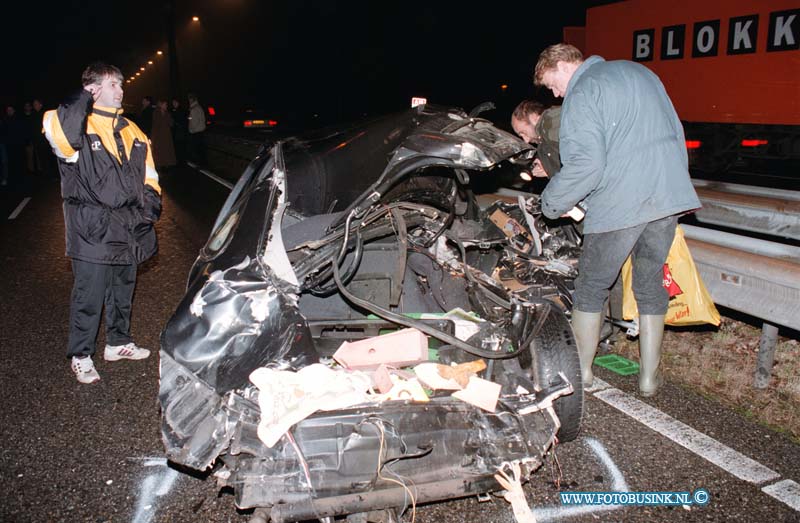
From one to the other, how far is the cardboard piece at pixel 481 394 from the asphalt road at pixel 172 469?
47 cm

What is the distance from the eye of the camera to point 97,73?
12.5ft

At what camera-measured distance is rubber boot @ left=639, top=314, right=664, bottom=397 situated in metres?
3.67

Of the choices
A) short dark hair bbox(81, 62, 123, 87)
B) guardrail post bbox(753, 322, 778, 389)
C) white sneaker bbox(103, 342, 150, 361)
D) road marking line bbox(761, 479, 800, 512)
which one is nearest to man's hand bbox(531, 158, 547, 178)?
guardrail post bbox(753, 322, 778, 389)

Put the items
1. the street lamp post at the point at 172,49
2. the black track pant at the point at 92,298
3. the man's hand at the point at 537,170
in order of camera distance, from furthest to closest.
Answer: the street lamp post at the point at 172,49 < the man's hand at the point at 537,170 < the black track pant at the point at 92,298

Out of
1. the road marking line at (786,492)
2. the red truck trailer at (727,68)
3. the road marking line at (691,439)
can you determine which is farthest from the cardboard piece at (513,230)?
the red truck trailer at (727,68)

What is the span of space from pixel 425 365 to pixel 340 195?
3.91 feet

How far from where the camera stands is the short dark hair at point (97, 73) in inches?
149

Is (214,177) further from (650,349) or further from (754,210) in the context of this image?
(650,349)

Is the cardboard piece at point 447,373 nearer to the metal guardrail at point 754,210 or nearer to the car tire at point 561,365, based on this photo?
the car tire at point 561,365

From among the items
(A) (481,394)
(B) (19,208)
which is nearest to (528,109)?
(A) (481,394)

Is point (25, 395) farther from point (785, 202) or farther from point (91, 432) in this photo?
point (785, 202)

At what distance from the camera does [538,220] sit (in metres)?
4.45

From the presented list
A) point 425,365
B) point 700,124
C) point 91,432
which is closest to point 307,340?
point 425,365

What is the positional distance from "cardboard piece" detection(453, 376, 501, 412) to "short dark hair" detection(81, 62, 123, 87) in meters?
2.99
